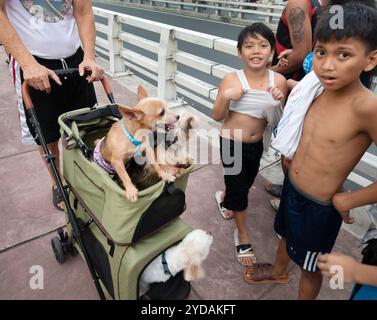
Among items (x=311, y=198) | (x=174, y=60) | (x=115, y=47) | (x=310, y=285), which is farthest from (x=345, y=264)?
(x=115, y=47)

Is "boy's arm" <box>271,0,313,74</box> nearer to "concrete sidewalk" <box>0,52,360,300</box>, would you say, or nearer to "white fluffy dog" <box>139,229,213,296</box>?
"concrete sidewalk" <box>0,52,360,300</box>

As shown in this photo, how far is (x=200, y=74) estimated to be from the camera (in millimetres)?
6918

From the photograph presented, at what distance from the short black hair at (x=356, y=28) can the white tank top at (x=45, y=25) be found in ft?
5.61

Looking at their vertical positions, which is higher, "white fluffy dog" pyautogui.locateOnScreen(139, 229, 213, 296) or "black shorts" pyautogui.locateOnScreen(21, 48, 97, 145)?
"black shorts" pyautogui.locateOnScreen(21, 48, 97, 145)

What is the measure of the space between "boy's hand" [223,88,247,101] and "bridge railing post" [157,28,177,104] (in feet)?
8.57

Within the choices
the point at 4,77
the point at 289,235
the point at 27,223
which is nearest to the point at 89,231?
the point at 27,223

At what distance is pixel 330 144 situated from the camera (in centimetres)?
141

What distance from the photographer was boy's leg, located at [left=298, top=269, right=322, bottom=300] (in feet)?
5.62

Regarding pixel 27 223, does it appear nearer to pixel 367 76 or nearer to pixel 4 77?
pixel 367 76

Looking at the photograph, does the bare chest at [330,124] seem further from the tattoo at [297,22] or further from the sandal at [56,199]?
the sandal at [56,199]

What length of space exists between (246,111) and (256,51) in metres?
0.39

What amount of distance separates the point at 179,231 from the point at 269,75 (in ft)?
3.98

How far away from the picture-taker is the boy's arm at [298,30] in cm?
206

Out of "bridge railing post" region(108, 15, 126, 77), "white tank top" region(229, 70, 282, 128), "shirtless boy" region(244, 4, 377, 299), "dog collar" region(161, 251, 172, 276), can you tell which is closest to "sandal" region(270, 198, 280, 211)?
"shirtless boy" region(244, 4, 377, 299)
